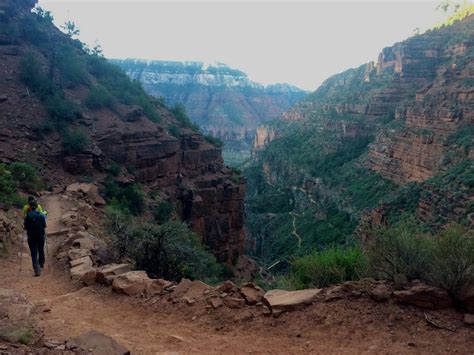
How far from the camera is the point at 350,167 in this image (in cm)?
5372

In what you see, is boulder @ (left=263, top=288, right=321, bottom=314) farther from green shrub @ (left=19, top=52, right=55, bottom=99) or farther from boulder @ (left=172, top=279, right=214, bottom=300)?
green shrub @ (left=19, top=52, right=55, bottom=99)

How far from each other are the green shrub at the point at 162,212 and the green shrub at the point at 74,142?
536cm

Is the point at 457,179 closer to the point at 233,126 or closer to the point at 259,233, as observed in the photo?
the point at 259,233

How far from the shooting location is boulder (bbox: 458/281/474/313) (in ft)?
20.5

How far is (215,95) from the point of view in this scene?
166875 mm

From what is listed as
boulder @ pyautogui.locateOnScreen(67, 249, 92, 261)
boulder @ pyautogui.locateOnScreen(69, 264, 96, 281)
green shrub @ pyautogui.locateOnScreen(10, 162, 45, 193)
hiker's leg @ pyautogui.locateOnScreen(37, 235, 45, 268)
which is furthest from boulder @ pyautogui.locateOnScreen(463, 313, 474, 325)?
green shrub @ pyautogui.locateOnScreen(10, 162, 45, 193)

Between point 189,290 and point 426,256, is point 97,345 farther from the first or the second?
point 426,256

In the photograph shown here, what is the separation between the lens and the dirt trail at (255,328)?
6098 millimetres

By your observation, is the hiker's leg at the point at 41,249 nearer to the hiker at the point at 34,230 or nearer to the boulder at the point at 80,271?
the hiker at the point at 34,230

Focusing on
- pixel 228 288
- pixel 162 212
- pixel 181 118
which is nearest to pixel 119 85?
pixel 181 118

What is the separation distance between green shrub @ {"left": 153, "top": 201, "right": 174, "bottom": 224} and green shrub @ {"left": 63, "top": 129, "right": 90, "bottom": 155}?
536cm

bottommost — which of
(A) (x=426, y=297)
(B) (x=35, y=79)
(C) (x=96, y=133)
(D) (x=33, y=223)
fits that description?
(A) (x=426, y=297)

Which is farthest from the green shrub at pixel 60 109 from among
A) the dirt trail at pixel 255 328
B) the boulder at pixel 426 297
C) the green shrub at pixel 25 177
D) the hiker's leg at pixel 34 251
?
the boulder at pixel 426 297

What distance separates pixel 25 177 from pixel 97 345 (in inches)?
587
